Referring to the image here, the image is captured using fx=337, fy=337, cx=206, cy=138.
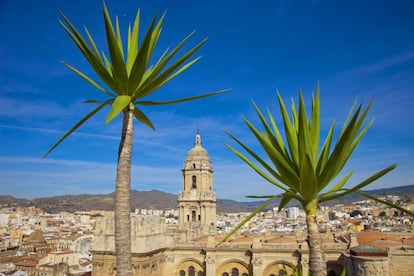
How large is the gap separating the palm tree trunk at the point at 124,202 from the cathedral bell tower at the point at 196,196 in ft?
86.6

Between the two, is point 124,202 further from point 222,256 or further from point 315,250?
point 222,256

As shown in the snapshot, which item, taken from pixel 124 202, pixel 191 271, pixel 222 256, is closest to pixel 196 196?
→ pixel 191 271

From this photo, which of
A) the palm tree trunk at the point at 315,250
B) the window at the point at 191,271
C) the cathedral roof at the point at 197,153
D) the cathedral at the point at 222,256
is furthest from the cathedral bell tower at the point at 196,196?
the palm tree trunk at the point at 315,250

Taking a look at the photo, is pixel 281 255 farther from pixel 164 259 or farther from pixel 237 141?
pixel 237 141

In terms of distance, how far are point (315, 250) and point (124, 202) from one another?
2.78 meters

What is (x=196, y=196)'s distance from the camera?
31.6 meters

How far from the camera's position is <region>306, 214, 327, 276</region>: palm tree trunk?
4.22 m

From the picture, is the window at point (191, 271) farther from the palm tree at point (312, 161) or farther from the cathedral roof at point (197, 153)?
the palm tree at point (312, 161)

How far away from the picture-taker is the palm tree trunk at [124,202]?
16.1 feet

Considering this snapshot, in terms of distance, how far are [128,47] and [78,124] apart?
4.67 ft

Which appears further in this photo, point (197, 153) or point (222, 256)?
point (197, 153)

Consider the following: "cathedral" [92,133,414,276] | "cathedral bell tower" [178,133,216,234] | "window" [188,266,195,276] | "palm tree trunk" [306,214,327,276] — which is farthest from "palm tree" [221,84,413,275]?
"cathedral bell tower" [178,133,216,234]

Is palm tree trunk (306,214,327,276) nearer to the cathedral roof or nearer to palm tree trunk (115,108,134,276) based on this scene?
palm tree trunk (115,108,134,276)

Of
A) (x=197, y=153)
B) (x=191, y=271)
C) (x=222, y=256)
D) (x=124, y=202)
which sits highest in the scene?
(x=197, y=153)
